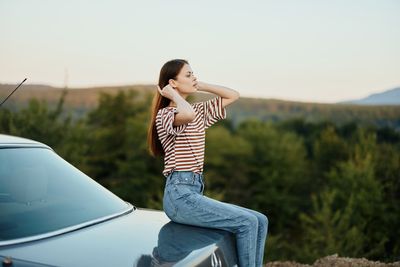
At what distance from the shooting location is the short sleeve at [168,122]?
3094mm

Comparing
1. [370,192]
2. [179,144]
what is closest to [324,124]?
[370,192]

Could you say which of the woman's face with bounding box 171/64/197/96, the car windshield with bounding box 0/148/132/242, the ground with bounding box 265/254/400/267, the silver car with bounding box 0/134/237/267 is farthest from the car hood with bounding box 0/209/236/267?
the ground with bounding box 265/254/400/267

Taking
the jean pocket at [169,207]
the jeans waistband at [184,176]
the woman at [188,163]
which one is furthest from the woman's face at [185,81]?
the jean pocket at [169,207]

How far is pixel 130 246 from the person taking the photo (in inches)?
97.9

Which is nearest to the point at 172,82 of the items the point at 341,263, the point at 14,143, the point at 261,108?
the point at 14,143

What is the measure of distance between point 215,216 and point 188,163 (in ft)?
1.42

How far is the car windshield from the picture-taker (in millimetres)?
2680

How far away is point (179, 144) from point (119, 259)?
3.58ft

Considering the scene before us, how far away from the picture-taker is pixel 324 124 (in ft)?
237

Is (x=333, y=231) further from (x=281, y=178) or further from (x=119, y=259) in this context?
(x=119, y=259)

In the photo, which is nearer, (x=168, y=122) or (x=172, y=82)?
(x=168, y=122)

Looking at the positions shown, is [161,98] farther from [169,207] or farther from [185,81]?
[169,207]

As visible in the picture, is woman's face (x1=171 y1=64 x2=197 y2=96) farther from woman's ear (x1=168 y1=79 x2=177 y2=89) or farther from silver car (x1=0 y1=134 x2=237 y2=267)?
silver car (x1=0 y1=134 x2=237 y2=267)

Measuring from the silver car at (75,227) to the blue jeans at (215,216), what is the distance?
0.06m
